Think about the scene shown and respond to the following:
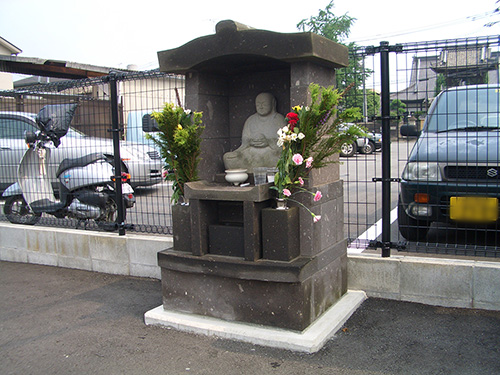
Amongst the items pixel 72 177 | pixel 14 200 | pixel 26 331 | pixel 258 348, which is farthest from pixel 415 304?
pixel 14 200

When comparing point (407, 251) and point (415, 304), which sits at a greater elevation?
point (407, 251)

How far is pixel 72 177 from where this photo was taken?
20.7 feet

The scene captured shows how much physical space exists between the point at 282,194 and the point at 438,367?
63.6 inches

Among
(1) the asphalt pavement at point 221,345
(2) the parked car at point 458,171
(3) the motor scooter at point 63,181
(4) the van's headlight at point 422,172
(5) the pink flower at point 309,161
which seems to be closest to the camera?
(1) the asphalt pavement at point 221,345

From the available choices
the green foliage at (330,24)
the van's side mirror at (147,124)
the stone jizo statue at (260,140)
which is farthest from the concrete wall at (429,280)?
the green foliage at (330,24)

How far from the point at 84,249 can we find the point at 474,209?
435cm

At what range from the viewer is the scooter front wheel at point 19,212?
6.58 meters

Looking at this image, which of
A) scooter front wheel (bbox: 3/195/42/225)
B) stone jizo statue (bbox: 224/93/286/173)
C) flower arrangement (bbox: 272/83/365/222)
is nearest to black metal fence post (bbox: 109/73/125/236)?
stone jizo statue (bbox: 224/93/286/173)

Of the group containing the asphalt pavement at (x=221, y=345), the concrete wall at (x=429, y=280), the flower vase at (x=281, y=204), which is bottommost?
the asphalt pavement at (x=221, y=345)

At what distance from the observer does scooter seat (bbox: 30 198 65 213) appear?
6.49 metres

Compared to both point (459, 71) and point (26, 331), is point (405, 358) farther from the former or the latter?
point (26, 331)

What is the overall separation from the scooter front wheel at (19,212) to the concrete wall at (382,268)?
82 cm

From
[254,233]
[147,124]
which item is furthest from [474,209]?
[147,124]

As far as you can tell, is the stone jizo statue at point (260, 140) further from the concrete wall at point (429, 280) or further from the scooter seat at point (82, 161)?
the scooter seat at point (82, 161)
